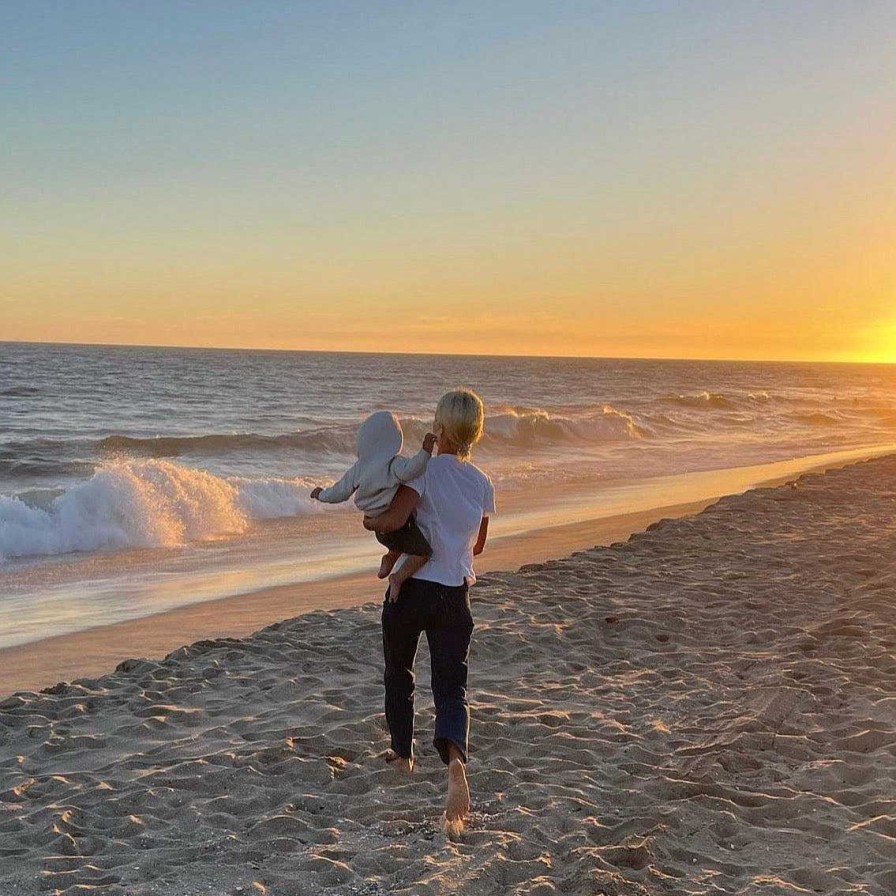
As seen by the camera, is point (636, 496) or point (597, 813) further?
point (636, 496)

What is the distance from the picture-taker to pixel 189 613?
8797 millimetres

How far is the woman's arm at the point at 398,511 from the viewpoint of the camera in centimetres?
407

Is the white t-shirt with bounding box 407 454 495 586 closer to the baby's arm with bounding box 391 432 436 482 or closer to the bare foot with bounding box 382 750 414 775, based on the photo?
the baby's arm with bounding box 391 432 436 482

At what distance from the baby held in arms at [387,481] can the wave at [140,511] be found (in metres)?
9.08

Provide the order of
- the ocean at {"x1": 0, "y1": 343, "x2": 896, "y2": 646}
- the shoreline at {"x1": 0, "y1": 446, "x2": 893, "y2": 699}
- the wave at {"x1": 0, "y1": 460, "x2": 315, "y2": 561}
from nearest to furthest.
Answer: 1. the shoreline at {"x1": 0, "y1": 446, "x2": 893, "y2": 699}
2. the ocean at {"x1": 0, "y1": 343, "x2": 896, "y2": 646}
3. the wave at {"x1": 0, "y1": 460, "x2": 315, "y2": 561}

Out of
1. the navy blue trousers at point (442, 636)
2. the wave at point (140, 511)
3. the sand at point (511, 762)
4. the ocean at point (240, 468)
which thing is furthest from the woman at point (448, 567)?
the wave at point (140, 511)

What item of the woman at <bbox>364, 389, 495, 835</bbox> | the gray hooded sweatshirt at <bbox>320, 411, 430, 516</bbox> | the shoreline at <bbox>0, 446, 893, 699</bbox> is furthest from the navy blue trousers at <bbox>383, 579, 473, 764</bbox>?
the shoreline at <bbox>0, 446, 893, 699</bbox>

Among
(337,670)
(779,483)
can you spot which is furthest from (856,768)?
(779,483)

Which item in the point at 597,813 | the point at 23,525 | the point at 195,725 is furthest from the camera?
the point at 23,525

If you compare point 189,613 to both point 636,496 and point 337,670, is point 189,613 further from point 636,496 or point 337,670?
point 636,496

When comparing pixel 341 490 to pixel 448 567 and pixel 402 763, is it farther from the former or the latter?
pixel 402 763

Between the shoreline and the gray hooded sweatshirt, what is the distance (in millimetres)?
3782

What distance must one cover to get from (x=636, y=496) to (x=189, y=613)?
10686 millimetres

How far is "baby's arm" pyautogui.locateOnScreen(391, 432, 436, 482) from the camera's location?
13.2ft
